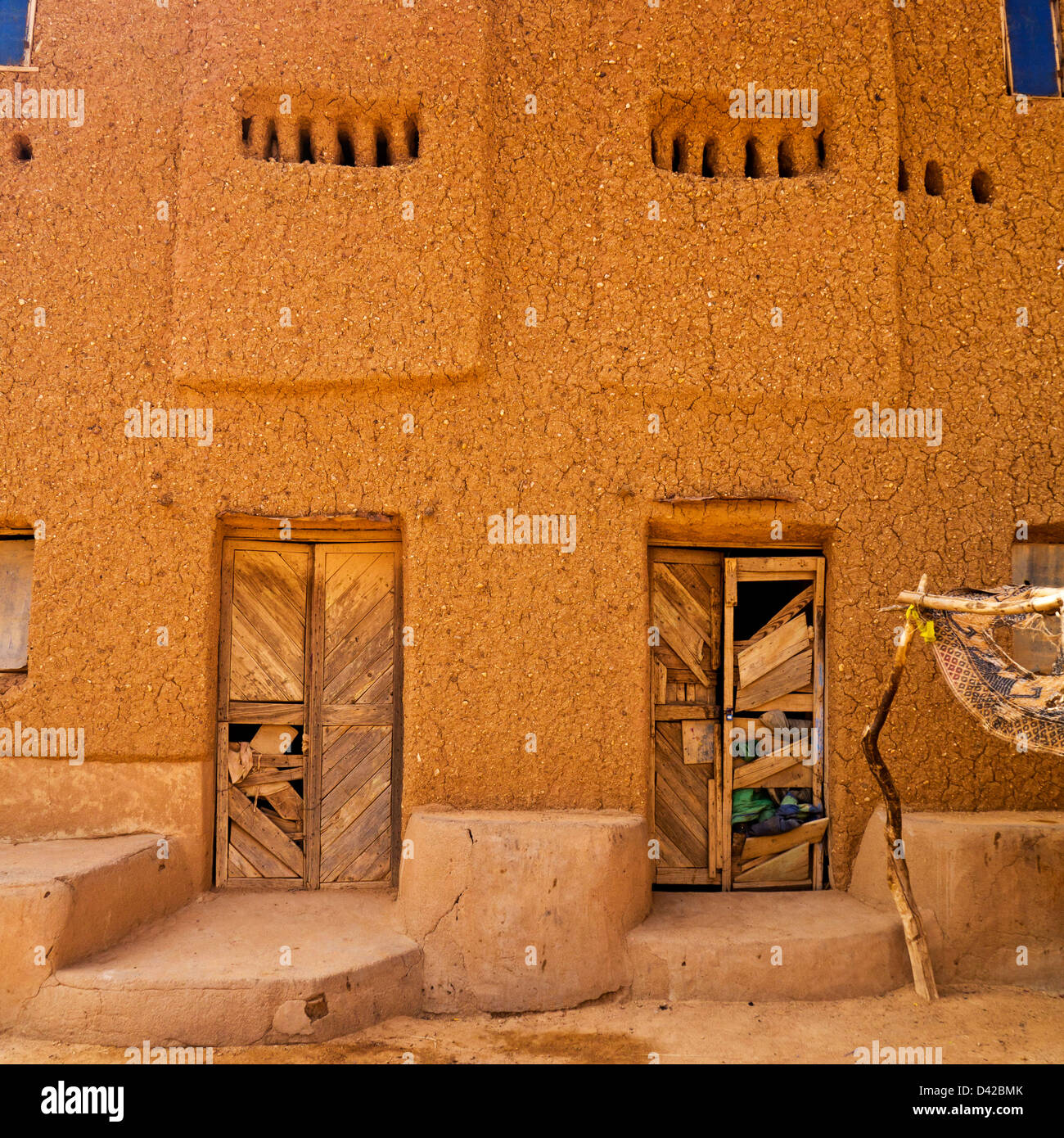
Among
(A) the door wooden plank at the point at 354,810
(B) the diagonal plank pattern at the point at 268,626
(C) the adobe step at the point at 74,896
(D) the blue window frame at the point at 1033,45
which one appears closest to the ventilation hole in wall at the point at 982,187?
(D) the blue window frame at the point at 1033,45

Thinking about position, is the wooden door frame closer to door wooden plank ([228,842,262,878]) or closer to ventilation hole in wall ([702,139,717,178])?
ventilation hole in wall ([702,139,717,178])

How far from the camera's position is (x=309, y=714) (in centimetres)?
541

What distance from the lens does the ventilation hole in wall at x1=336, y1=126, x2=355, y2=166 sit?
5.29 meters

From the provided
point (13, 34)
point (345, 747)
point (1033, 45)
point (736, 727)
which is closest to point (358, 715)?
point (345, 747)

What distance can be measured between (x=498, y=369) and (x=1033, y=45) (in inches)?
157

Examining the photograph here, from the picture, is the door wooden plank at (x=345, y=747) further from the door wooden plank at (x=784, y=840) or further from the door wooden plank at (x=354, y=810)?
the door wooden plank at (x=784, y=840)

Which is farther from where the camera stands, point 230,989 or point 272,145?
point 272,145

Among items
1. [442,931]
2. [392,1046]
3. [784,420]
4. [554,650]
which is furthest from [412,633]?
[784,420]

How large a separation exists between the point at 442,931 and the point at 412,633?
1529 mm

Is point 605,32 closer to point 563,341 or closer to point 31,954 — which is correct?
point 563,341

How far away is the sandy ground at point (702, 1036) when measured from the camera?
13.1 feet

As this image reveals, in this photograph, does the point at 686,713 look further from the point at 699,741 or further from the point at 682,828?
the point at 682,828

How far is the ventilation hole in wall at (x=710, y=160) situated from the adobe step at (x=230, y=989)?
4.58 m

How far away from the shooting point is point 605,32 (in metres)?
5.18
